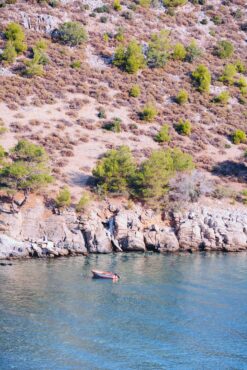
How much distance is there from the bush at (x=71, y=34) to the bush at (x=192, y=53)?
17.3m

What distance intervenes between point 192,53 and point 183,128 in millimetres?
20278

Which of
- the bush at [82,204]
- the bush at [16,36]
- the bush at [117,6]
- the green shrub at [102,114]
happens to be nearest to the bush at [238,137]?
the green shrub at [102,114]

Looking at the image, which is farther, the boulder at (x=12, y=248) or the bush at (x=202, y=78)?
the bush at (x=202, y=78)

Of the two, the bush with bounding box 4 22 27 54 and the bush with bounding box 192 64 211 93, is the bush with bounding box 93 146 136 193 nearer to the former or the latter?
the bush with bounding box 4 22 27 54

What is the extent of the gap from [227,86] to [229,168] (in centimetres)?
2267

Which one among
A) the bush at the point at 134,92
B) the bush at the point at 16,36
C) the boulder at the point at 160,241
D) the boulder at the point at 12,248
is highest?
the bush at the point at 16,36

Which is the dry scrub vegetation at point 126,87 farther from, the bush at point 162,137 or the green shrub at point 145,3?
the bush at point 162,137

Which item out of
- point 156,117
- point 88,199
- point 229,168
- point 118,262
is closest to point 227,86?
point 156,117

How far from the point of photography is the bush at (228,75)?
8819cm

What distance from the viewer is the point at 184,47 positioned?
304 feet

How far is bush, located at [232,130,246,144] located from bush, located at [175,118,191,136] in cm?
631

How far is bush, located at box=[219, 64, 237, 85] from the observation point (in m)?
88.2

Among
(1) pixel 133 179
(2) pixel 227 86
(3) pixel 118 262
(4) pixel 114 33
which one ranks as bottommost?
(3) pixel 118 262

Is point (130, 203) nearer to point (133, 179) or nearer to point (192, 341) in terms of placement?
point (133, 179)
